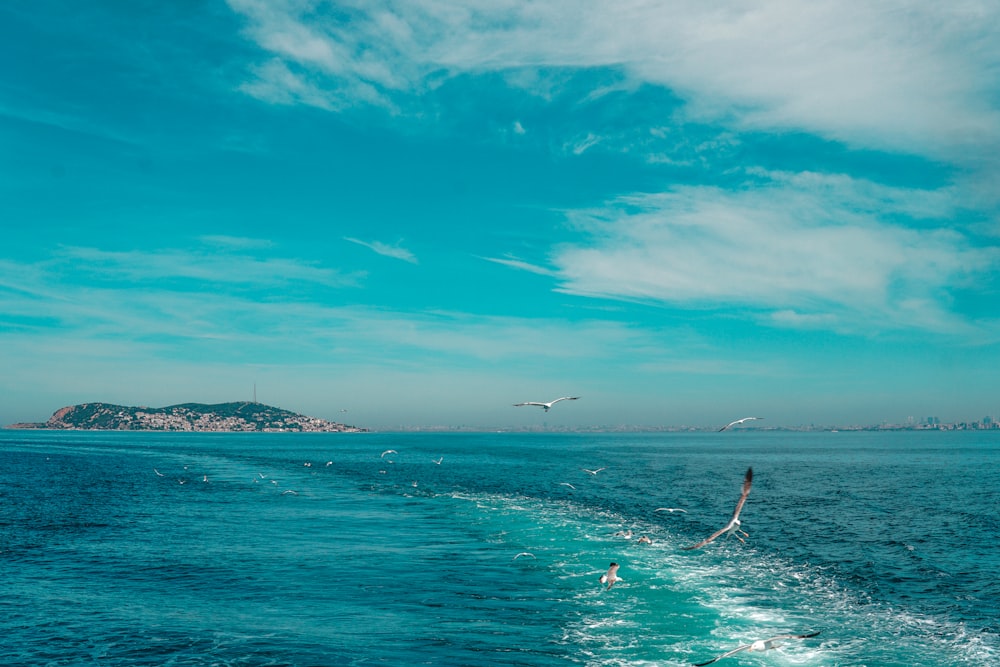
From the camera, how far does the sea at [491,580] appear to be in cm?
2153

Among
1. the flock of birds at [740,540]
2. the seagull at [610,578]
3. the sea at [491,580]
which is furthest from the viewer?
the seagull at [610,578]

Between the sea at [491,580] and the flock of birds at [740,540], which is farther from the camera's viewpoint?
the sea at [491,580]

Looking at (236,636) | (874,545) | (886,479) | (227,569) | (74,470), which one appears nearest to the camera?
(236,636)

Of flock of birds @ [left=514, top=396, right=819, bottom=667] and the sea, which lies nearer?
flock of birds @ [left=514, top=396, right=819, bottom=667]

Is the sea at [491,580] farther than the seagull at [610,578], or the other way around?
the seagull at [610,578]

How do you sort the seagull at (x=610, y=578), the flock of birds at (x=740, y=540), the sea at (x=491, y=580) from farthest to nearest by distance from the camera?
the seagull at (x=610, y=578) < the sea at (x=491, y=580) < the flock of birds at (x=740, y=540)

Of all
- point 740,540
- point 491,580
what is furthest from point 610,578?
point 740,540

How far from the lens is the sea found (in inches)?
848

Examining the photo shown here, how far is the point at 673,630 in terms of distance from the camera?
2384cm

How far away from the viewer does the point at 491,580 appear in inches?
1196

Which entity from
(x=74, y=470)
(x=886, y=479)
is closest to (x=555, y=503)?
(x=886, y=479)

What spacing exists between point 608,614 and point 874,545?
21763 mm

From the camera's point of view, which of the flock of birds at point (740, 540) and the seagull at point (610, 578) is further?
the seagull at point (610, 578)

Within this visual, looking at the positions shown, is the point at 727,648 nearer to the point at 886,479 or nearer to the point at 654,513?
the point at 654,513
